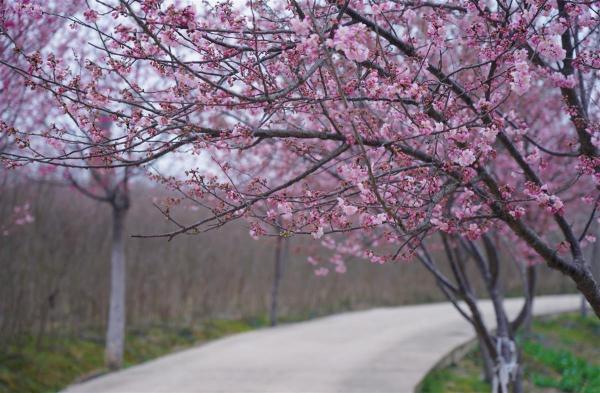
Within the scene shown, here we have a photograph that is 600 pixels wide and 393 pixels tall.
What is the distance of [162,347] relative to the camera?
1138 cm

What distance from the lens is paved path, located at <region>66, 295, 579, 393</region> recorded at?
25.9 ft

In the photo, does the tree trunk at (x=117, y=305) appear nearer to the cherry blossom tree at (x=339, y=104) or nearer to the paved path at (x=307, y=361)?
the paved path at (x=307, y=361)

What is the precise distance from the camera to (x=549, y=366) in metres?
11.7

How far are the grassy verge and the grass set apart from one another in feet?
14.4

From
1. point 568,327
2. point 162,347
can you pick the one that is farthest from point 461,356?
point 568,327

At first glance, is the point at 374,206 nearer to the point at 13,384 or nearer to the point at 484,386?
the point at 13,384

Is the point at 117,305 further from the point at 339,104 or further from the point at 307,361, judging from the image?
the point at 339,104

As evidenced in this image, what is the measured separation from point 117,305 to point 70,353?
90cm

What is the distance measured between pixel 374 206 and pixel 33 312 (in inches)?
277

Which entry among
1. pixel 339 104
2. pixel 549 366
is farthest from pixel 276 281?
pixel 339 104

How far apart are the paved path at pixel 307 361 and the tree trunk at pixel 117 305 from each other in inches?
12.8

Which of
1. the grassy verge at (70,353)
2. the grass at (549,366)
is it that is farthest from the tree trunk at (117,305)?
the grass at (549,366)

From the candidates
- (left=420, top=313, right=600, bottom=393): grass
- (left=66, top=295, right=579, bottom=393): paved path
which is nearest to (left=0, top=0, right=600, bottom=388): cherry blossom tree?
(left=66, top=295, right=579, bottom=393): paved path

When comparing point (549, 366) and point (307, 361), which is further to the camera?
point (549, 366)
